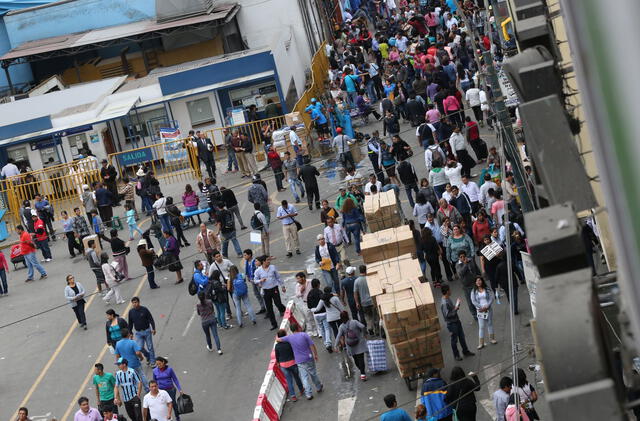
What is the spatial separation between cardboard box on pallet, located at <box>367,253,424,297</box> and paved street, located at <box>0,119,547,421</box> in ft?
5.16

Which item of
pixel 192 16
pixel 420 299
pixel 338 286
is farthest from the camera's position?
pixel 192 16

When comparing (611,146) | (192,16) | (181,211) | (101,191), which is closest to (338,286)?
(181,211)

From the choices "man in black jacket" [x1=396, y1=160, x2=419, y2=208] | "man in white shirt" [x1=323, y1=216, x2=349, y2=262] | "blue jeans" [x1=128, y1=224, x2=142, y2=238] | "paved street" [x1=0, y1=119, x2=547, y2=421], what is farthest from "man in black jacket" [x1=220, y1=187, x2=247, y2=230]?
"man in white shirt" [x1=323, y1=216, x2=349, y2=262]

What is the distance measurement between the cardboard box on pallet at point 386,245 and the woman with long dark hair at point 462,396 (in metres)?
4.75

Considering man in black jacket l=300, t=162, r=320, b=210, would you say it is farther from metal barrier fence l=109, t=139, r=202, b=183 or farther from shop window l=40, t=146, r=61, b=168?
shop window l=40, t=146, r=61, b=168

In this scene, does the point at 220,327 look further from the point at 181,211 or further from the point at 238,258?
the point at 181,211

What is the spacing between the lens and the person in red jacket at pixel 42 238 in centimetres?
2902

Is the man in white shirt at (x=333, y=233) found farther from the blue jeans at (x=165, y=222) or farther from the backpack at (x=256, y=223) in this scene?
the blue jeans at (x=165, y=222)

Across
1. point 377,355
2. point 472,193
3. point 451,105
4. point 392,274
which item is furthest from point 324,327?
point 451,105

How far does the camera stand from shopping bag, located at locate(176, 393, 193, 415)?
17.7 meters

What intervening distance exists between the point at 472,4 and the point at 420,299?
25.0m

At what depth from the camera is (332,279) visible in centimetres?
2131

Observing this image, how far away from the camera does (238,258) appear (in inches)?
1009

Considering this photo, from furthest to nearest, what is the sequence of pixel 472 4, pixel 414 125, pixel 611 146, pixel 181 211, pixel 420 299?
pixel 472 4 → pixel 414 125 → pixel 181 211 → pixel 420 299 → pixel 611 146
